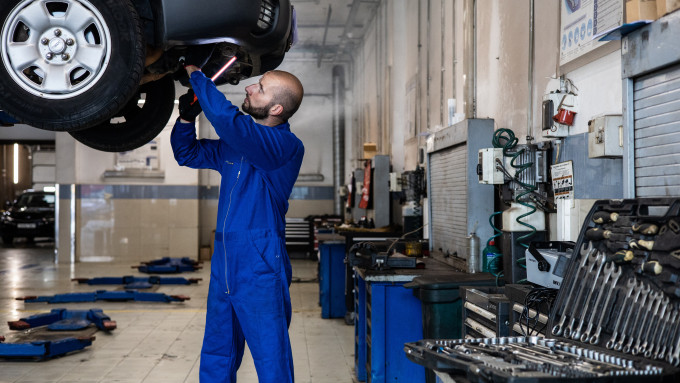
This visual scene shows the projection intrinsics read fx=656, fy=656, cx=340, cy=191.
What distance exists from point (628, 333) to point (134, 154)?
9882mm

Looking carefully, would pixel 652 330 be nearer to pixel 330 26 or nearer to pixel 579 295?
pixel 579 295

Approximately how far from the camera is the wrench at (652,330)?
4.05ft

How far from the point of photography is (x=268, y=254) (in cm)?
213

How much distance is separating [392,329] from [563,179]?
113 cm

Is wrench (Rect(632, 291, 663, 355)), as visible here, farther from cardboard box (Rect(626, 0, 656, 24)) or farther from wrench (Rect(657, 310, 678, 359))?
cardboard box (Rect(626, 0, 656, 24))

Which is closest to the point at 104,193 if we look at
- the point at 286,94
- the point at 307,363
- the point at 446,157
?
the point at 307,363

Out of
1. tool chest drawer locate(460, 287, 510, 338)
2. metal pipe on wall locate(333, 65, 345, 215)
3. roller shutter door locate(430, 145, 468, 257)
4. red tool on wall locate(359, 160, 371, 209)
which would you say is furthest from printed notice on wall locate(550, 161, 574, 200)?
metal pipe on wall locate(333, 65, 345, 215)

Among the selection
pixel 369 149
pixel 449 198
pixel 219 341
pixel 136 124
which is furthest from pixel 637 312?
pixel 369 149

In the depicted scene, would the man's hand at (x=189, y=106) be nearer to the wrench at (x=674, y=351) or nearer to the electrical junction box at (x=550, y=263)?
the electrical junction box at (x=550, y=263)

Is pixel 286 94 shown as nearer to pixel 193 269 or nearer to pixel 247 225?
pixel 247 225

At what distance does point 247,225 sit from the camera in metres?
2.15

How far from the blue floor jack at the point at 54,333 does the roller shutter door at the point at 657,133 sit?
365 centimetres

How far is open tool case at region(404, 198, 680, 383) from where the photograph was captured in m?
1.16

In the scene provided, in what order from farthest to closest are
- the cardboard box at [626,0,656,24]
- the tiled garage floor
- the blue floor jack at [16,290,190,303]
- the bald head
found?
the blue floor jack at [16,290,190,303] → the tiled garage floor → the bald head → the cardboard box at [626,0,656,24]
